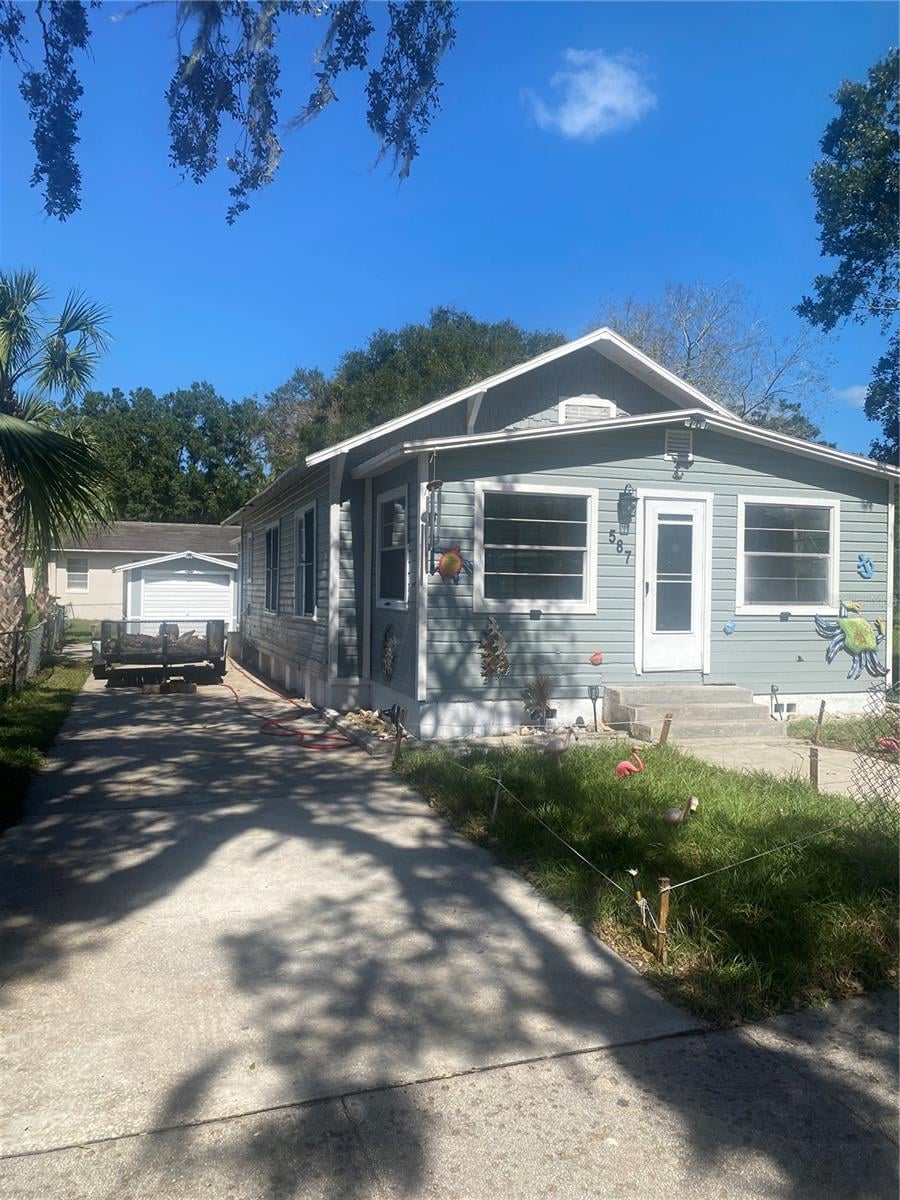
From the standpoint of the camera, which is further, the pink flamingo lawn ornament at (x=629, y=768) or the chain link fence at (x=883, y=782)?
the pink flamingo lawn ornament at (x=629, y=768)

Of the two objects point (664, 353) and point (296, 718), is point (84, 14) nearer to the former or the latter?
point (296, 718)

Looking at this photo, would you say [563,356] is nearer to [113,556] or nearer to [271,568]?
[271,568]

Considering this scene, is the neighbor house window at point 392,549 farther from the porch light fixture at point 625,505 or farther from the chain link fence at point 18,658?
the chain link fence at point 18,658

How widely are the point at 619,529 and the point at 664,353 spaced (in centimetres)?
2095

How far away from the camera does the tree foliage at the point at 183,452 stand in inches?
1937

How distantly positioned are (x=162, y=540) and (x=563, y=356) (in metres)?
27.0

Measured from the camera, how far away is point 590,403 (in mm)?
13047

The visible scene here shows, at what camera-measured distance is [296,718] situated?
41.4 ft

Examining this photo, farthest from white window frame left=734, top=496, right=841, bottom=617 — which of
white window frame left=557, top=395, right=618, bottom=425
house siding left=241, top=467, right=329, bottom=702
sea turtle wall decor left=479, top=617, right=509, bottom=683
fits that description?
house siding left=241, top=467, right=329, bottom=702

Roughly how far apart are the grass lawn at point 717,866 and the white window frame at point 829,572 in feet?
13.5

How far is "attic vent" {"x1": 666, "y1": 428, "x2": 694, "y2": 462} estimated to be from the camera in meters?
11.3

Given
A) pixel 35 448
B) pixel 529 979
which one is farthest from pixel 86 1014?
pixel 35 448

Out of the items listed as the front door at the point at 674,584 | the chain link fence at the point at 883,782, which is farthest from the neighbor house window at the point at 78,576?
the chain link fence at the point at 883,782

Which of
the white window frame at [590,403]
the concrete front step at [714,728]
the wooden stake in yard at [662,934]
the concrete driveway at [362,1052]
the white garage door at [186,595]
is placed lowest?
the concrete driveway at [362,1052]
